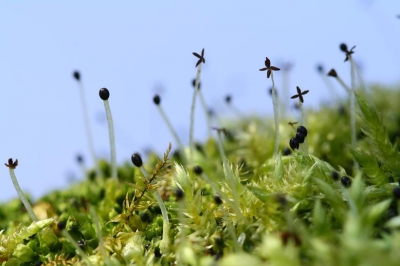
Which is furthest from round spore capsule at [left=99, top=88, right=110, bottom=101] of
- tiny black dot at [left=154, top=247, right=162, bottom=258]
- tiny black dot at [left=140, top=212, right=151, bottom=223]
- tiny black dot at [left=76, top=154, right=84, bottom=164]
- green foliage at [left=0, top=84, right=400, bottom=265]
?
tiny black dot at [left=76, top=154, right=84, bottom=164]

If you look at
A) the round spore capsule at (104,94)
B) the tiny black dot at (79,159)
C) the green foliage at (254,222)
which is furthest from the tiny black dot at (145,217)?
the tiny black dot at (79,159)

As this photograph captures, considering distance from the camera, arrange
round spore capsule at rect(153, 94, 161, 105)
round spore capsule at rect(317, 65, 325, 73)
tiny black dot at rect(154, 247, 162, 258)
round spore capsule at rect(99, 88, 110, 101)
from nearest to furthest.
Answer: tiny black dot at rect(154, 247, 162, 258), round spore capsule at rect(99, 88, 110, 101), round spore capsule at rect(153, 94, 161, 105), round spore capsule at rect(317, 65, 325, 73)

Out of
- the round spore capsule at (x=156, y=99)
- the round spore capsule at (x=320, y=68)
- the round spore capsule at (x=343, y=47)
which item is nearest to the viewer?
the round spore capsule at (x=343, y=47)

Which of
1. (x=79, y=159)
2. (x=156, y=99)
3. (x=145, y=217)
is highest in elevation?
(x=156, y=99)

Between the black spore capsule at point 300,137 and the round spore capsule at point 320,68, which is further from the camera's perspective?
the round spore capsule at point 320,68

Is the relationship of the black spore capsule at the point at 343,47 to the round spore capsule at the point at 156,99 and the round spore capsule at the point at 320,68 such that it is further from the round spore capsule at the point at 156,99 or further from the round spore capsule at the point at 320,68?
the round spore capsule at the point at 320,68

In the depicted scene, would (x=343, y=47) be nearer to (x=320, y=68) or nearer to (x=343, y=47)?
(x=343, y=47)

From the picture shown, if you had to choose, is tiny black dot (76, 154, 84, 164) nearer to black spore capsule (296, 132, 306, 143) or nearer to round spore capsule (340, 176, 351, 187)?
black spore capsule (296, 132, 306, 143)

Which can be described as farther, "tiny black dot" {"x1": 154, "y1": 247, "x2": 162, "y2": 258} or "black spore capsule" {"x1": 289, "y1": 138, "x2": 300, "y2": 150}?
"black spore capsule" {"x1": 289, "y1": 138, "x2": 300, "y2": 150}

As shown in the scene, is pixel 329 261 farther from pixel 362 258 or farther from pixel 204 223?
pixel 204 223

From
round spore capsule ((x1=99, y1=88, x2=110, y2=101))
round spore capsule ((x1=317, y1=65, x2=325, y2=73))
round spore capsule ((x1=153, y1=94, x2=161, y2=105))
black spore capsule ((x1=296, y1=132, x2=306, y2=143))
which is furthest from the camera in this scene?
round spore capsule ((x1=317, y1=65, x2=325, y2=73))

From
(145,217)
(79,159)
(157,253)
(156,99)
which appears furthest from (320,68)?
(157,253)
